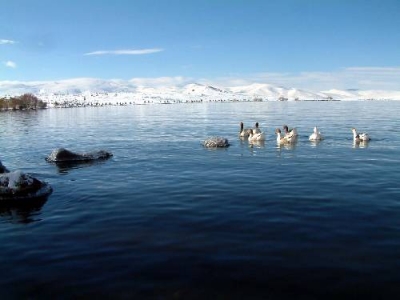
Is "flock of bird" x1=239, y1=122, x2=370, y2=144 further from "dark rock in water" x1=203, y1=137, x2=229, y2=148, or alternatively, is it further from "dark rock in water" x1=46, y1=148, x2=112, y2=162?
"dark rock in water" x1=46, y1=148, x2=112, y2=162

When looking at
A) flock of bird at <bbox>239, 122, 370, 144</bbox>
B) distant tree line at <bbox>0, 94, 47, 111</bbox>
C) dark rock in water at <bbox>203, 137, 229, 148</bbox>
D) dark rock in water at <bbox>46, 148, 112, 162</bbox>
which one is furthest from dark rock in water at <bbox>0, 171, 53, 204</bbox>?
distant tree line at <bbox>0, 94, 47, 111</bbox>

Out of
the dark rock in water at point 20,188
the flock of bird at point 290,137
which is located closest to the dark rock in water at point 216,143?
the flock of bird at point 290,137

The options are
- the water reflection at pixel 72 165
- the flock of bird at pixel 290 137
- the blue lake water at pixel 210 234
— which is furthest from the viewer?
the flock of bird at pixel 290 137

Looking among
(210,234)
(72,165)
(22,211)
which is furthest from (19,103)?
(210,234)

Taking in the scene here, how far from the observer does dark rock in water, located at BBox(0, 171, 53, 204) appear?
18172 millimetres

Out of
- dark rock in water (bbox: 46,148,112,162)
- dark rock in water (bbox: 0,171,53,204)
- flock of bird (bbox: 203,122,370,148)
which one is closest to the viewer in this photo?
dark rock in water (bbox: 0,171,53,204)

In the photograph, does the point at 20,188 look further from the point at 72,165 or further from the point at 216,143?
the point at 216,143

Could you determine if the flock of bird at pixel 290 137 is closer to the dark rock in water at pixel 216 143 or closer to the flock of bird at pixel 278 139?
the flock of bird at pixel 278 139

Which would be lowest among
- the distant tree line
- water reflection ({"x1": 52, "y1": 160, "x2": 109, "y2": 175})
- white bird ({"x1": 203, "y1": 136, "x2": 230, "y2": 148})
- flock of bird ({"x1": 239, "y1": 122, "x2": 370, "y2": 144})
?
water reflection ({"x1": 52, "y1": 160, "x2": 109, "y2": 175})

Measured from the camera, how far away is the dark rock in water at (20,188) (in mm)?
18172

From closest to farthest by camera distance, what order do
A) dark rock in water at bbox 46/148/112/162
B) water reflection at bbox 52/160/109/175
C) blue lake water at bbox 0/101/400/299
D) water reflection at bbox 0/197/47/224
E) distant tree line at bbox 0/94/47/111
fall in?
blue lake water at bbox 0/101/400/299, water reflection at bbox 0/197/47/224, water reflection at bbox 52/160/109/175, dark rock in water at bbox 46/148/112/162, distant tree line at bbox 0/94/47/111

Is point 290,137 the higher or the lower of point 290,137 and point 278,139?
the higher

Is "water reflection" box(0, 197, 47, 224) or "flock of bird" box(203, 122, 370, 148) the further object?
"flock of bird" box(203, 122, 370, 148)

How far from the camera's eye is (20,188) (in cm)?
1838
